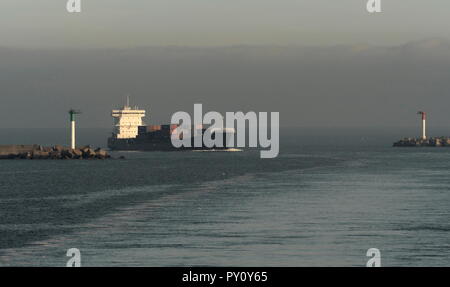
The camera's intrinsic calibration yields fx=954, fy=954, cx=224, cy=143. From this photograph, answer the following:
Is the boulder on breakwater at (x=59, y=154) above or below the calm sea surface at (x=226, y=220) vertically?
above

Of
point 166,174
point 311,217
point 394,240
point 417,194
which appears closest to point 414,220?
point 311,217

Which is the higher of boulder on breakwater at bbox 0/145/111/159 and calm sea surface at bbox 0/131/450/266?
boulder on breakwater at bbox 0/145/111/159

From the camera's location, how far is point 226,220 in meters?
50.8

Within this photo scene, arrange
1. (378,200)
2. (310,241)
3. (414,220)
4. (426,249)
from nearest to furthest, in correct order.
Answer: (426,249) < (310,241) < (414,220) < (378,200)

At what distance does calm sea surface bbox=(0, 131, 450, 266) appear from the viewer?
1443 inches

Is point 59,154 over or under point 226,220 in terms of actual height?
over

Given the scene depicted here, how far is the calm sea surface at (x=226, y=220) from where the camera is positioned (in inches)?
1443

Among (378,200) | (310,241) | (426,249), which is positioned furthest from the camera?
(378,200)

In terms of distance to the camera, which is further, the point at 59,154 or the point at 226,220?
the point at 59,154

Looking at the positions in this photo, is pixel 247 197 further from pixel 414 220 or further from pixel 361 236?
pixel 361 236

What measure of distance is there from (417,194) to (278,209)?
1677 cm

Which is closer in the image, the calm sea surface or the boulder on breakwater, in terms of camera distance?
the calm sea surface

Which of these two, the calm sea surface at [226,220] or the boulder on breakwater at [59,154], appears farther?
the boulder on breakwater at [59,154]
